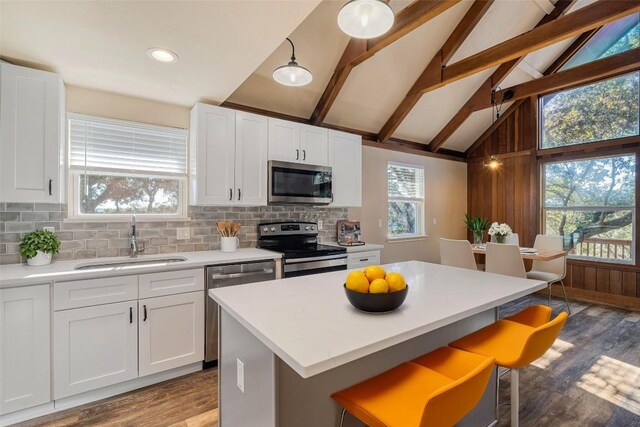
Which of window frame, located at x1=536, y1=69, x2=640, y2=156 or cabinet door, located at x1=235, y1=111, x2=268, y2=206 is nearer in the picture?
cabinet door, located at x1=235, y1=111, x2=268, y2=206

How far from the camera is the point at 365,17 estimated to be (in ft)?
5.56

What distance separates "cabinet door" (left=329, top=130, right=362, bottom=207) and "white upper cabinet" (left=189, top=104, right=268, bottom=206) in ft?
3.03

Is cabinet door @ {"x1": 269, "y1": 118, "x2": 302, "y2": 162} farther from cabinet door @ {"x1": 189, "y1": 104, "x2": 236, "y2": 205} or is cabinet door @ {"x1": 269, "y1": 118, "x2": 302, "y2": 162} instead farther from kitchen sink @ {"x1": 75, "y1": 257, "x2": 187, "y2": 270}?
kitchen sink @ {"x1": 75, "y1": 257, "x2": 187, "y2": 270}

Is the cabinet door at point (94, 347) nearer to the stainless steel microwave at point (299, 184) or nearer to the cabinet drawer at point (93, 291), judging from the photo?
the cabinet drawer at point (93, 291)

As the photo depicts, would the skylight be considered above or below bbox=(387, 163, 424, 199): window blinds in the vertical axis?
above

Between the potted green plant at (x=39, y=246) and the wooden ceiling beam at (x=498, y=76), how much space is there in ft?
Result: 17.4

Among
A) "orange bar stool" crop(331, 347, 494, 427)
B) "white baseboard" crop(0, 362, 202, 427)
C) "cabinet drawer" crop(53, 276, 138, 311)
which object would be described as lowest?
"white baseboard" crop(0, 362, 202, 427)

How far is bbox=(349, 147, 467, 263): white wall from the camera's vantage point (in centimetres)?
454

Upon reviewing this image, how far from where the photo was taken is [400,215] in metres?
5.07

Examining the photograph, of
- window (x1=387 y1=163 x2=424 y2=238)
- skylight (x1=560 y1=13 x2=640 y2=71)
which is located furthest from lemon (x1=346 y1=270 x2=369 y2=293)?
skylight (x1=560 y1=13 x2=640 y2=71)

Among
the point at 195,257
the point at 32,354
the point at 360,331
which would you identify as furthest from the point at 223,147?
the point at 360,331

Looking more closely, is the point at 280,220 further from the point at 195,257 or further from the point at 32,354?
the point at 32,354

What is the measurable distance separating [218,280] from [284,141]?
1618 mm

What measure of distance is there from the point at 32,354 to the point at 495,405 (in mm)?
2869
